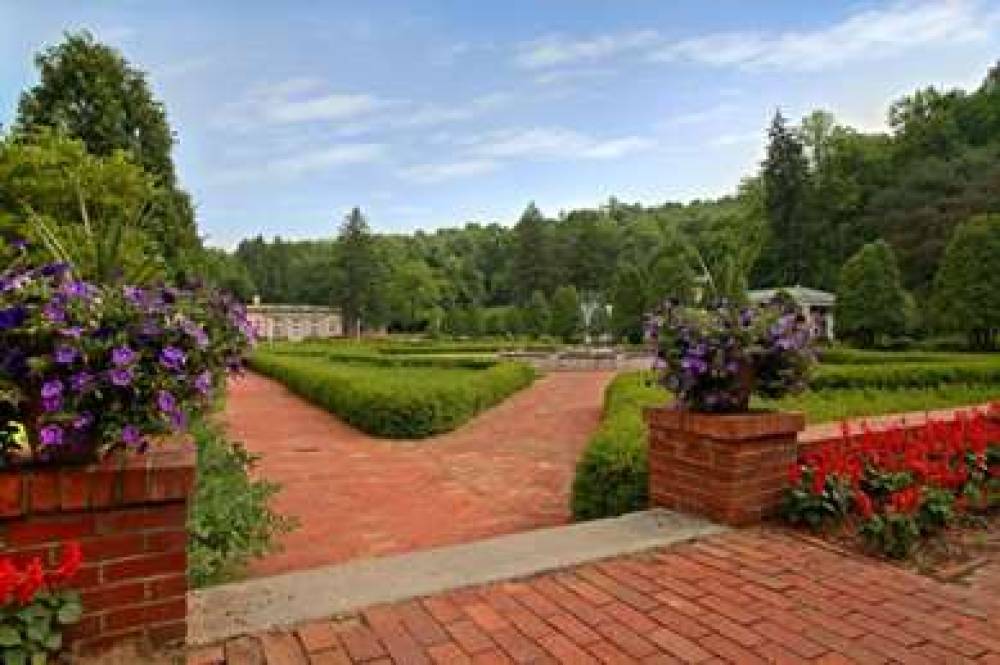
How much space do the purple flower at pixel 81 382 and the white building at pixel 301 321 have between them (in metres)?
55.3

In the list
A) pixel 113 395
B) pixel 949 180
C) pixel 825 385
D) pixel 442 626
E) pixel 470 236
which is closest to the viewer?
pixel 113 395

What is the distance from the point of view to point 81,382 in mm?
1740

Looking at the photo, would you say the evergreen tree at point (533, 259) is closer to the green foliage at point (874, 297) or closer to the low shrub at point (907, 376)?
the green foliage at point (874, 297)

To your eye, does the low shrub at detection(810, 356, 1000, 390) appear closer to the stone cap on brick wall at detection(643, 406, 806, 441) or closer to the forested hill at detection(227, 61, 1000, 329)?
the forested hill at detection(227, 61, 1000, 329)

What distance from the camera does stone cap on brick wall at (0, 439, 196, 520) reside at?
1773 mm

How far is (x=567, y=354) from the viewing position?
20.9 metres

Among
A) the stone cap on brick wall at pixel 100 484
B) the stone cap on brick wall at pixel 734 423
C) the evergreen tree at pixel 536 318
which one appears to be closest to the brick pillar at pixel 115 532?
the stone cap on brick wall at pixel 100 484

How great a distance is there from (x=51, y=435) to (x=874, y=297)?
2817 cm

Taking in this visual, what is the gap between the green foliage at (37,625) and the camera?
1655 millimetres

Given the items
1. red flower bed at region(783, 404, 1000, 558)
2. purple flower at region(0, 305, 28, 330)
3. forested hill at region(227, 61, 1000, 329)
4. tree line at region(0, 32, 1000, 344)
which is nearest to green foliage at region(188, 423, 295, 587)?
tree line at region(0, 32, 1000, 344)

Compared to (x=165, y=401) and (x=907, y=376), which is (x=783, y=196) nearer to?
(x=907, y=376)

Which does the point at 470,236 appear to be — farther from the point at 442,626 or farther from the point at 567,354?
the point at 442,626

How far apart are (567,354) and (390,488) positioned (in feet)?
49.9

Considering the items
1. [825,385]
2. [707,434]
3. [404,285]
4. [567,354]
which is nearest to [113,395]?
[707,434]
